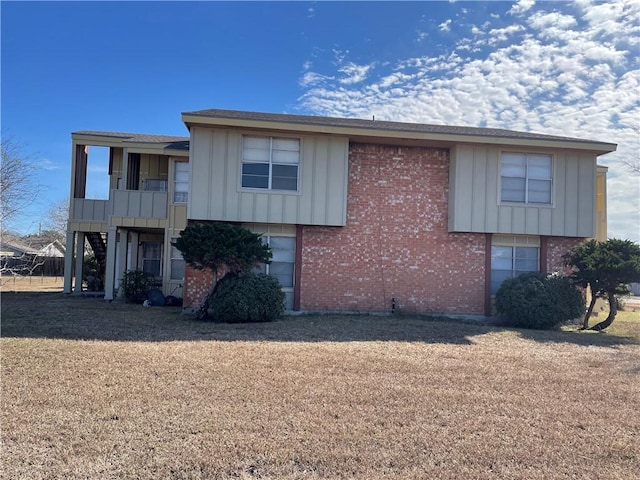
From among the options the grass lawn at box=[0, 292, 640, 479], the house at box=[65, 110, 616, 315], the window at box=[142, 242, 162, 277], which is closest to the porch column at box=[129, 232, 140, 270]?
the window at box=[142, 242, 162, 277]

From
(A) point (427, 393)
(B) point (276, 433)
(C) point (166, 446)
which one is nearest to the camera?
(C) point (166, 446)

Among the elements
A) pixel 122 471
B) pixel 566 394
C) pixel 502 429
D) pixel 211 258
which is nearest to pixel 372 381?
pixel 502 429

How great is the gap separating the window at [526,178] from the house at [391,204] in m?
0.03

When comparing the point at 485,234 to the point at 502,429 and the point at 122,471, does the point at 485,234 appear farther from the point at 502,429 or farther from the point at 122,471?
the point at 122,471

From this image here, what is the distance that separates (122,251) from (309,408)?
48.9 feet

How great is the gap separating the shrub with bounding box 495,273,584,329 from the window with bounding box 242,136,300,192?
623cm

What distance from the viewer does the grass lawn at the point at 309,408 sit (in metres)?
3.96

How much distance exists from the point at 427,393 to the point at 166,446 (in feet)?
10.2

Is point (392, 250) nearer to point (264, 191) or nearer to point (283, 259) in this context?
point (283, 259)

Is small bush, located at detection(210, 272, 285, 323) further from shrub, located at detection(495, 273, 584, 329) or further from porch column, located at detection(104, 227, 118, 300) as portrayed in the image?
porch column, located at detection(104, 227, 118, 300)

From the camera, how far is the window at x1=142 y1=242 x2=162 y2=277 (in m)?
20.3

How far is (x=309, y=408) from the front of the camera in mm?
5160

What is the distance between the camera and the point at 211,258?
11320 millimetres

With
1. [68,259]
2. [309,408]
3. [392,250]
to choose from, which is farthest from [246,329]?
[68,259]
